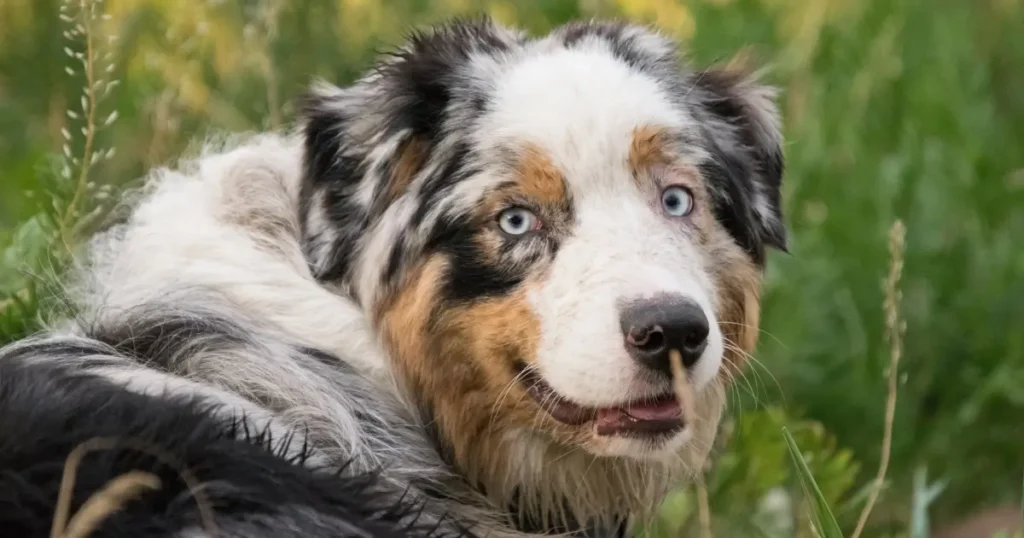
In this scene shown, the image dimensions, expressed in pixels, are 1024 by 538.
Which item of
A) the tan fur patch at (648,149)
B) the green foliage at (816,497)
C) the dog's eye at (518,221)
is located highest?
the tan fur patch at (648,149)

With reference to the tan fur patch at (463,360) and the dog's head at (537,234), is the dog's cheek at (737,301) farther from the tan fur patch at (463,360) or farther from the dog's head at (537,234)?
the tan fur patch at (463,360)

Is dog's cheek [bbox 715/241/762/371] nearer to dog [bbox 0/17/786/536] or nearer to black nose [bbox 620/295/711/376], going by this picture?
dog [bbox 0/17/786/536]

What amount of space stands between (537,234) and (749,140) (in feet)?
2.43

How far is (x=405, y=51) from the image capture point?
9.97 feet

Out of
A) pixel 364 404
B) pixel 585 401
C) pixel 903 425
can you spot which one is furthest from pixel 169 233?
pixel 903 425

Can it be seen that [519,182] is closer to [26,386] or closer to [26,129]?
[26,386]

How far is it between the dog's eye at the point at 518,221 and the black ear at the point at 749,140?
0.52 meters

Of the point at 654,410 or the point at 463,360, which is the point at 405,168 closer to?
the point at 463,360

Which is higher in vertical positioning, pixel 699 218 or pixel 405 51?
pixel 405 51

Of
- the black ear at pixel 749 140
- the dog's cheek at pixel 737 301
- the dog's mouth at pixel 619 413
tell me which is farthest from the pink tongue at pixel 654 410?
the black ear at pixel 749 140

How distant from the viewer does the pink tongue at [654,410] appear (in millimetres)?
2674

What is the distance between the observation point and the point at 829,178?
528 cm

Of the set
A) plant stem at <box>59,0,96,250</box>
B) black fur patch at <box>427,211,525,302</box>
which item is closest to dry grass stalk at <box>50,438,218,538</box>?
black fur patch at <box>427,211,525,302</box>

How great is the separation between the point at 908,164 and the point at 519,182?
2.81 metres
